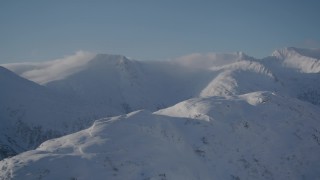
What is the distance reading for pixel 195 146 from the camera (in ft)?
144

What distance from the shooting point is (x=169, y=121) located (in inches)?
1874

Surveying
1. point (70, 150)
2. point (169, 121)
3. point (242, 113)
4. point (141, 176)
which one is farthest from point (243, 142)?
point (70, 150)

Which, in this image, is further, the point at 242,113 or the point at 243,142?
the point at 242,113

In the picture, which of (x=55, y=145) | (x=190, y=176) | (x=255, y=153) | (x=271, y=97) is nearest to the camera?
(x=190, y=176)

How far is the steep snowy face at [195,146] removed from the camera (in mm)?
34197

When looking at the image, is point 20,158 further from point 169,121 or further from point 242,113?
point 242,113

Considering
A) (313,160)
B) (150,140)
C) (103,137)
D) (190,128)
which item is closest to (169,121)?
(190,128)

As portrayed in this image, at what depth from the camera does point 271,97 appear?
55.8 meters

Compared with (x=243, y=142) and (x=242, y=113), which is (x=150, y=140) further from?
(x=242, y=113)

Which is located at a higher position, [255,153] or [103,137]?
[103,137]

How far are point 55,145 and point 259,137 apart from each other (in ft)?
79.0

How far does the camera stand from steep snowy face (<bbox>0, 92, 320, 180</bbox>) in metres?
34.2

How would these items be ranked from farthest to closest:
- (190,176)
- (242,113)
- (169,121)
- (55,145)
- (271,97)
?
1. (271,97)
2. (242,113)
3. (169,121)
4. (55,145)
5. (190,176)

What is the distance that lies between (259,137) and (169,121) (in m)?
11.2
